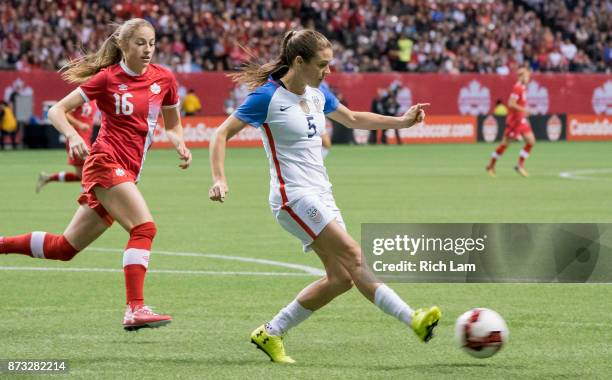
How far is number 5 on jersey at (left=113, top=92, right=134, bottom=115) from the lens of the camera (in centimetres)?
873

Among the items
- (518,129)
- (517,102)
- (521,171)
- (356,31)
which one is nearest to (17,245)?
(521,171)

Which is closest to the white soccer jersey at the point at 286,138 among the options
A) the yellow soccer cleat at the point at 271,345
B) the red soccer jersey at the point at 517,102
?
the yellow soccer cleat at the point at 271,345

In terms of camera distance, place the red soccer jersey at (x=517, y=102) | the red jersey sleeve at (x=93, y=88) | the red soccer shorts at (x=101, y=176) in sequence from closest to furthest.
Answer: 1. the red soccer shorts at (x=101, y=176)
2. the red jersey sleeve at (x=93, y=88)
3. the red soccer jersey at (x=517, y=102)

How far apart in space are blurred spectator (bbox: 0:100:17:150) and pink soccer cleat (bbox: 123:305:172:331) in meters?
31.2

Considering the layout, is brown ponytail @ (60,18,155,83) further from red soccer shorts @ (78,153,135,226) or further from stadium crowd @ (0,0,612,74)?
stadium crowd @ (0,0,612,74)

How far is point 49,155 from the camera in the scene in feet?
116

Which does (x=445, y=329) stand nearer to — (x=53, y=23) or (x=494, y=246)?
(x=494, y=246)

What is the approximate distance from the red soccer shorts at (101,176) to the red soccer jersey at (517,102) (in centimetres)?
1966

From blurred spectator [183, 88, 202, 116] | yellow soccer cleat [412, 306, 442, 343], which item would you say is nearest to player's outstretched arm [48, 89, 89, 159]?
yellow soccer cleat [412, 306, 442, 343]

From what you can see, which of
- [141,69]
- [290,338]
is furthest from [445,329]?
[141,69]

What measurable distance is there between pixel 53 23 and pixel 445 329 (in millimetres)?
34597

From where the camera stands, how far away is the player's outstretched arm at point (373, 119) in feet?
26.1

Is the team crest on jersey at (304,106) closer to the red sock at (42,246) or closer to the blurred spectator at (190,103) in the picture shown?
the red sock at (42,246)

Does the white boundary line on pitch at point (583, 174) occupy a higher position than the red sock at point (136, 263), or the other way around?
the red sock at point (136, 263)
